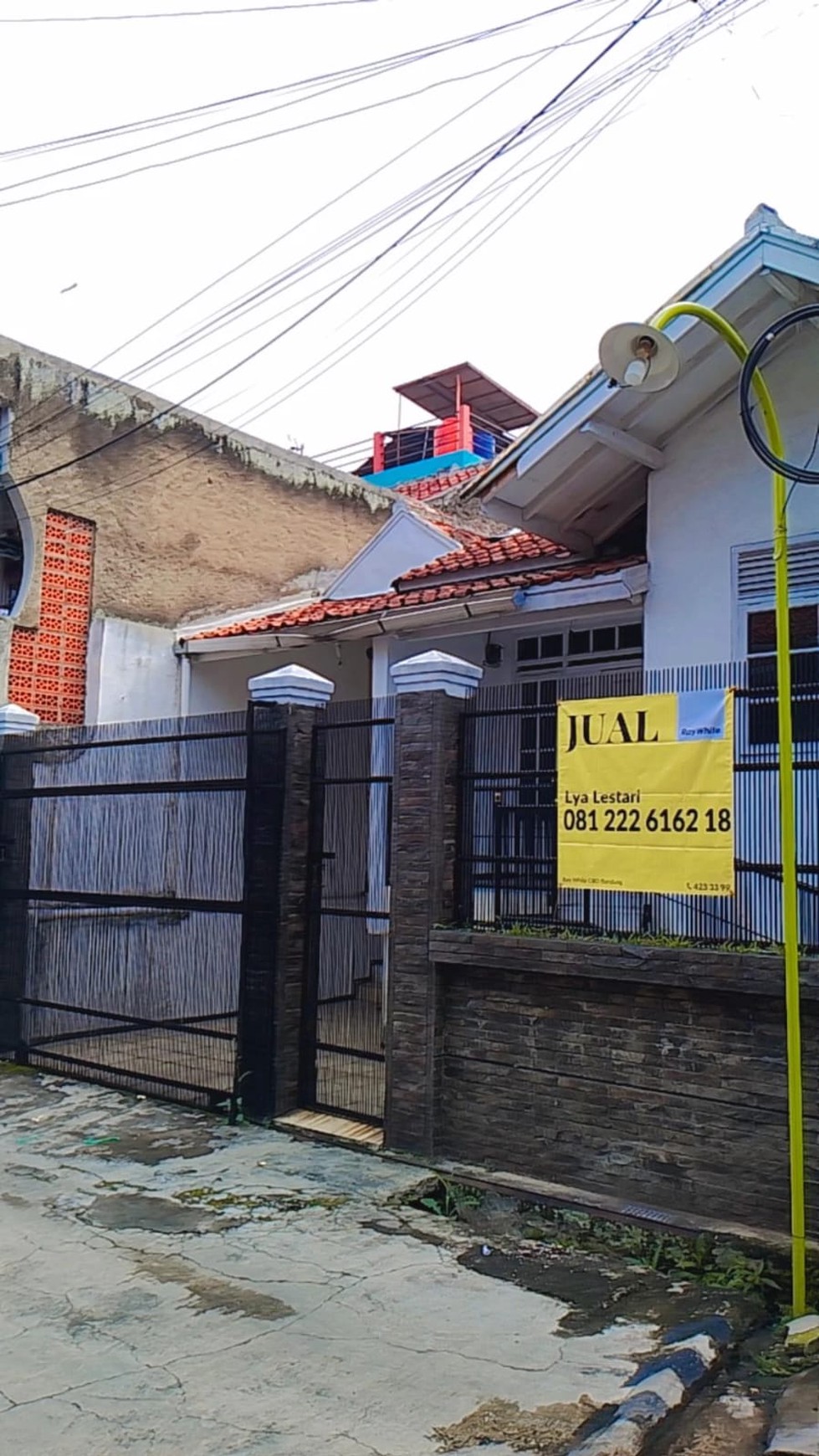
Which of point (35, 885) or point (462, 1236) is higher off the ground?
point (35, 885)

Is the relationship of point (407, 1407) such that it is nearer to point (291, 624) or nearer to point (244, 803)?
point (244, 803)

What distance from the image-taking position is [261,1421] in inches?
155

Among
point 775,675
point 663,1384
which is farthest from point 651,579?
point 663,1384

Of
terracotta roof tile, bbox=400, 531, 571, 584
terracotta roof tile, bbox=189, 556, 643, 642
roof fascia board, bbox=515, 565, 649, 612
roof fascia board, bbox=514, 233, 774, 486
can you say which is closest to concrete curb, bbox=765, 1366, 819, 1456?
roof fascia board, bbox=515, 565, 649, 612

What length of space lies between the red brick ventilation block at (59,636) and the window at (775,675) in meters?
7.72

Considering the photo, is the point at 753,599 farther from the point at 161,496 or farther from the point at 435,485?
the point at 435,485

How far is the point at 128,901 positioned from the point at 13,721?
2.53 m

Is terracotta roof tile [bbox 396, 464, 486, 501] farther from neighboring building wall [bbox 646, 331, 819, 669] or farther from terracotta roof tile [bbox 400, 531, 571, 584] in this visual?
neighboring building wall [bbox 646, 331, 819, 669]

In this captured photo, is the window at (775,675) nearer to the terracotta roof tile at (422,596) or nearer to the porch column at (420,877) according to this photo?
the terracotta roof tile at (422,596)

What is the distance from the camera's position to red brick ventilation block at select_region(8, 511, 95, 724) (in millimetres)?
12289

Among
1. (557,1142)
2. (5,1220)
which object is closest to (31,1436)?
(5,1220)

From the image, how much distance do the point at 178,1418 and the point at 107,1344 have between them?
709 millimetres

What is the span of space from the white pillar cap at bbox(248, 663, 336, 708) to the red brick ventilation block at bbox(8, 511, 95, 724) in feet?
16.5

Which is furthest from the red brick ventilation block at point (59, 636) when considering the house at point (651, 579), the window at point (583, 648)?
the window at point (583, 648)
